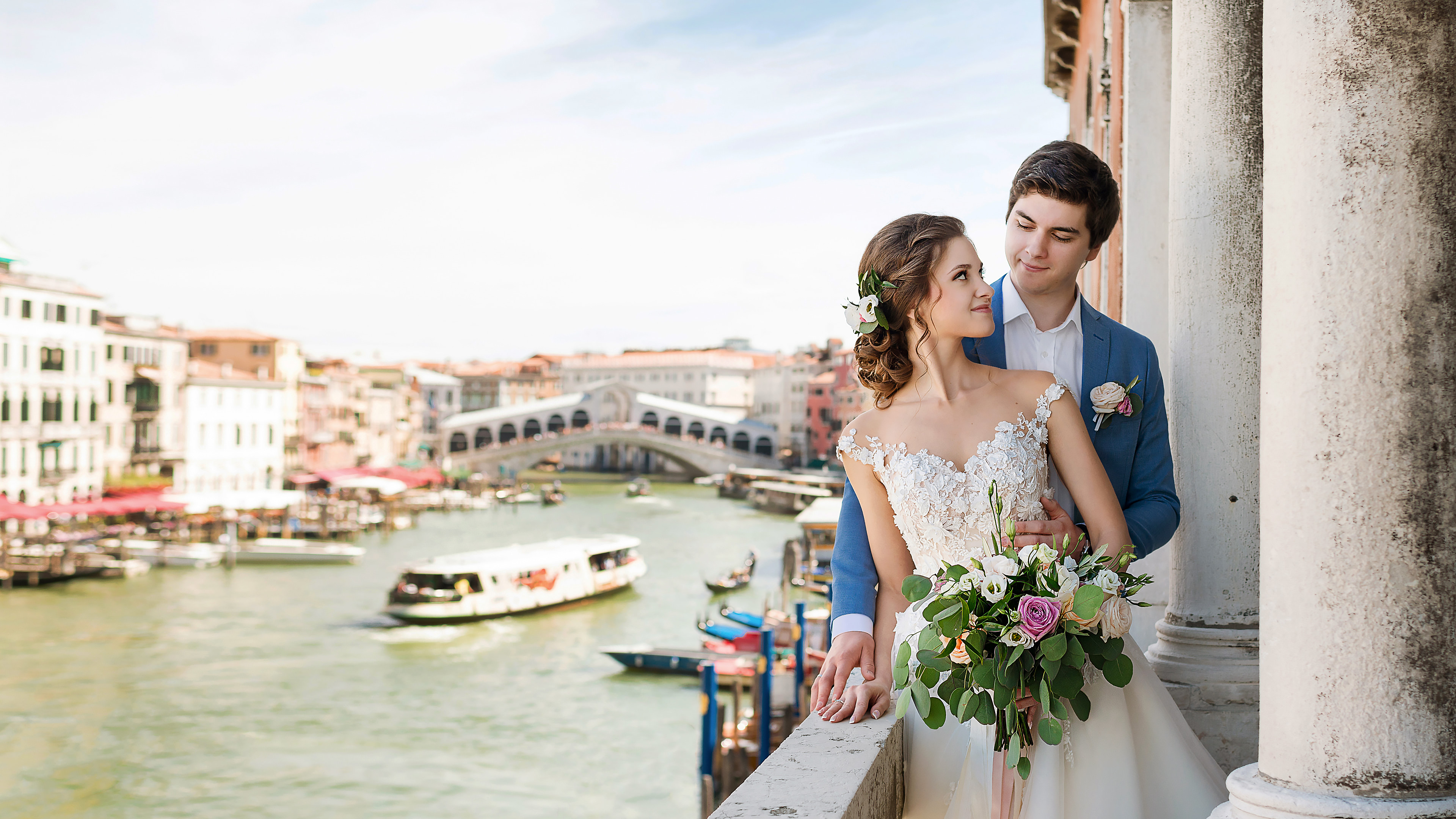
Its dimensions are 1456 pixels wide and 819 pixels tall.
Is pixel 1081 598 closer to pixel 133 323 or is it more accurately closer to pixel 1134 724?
pixel 1134 724

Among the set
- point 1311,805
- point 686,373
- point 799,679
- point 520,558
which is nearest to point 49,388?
point 520,558

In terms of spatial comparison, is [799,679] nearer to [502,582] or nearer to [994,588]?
[994,588]

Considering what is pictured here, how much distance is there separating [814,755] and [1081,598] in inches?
16.2

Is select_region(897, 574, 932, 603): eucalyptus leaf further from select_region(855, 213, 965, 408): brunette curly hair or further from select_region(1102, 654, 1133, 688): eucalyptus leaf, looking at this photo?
select_region(855, 213, 965, 408): brunette curly hair

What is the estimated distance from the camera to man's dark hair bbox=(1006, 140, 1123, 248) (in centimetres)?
154

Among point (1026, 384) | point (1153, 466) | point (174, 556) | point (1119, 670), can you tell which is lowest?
point (174, 556)

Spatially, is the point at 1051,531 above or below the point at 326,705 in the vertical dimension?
above

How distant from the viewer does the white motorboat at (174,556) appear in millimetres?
22750

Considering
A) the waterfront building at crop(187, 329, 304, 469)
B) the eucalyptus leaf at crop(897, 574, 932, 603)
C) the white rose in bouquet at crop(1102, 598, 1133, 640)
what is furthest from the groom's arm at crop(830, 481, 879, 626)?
the waterfront building at crop(187, 329, 304, 469)

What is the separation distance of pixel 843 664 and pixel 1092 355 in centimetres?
55

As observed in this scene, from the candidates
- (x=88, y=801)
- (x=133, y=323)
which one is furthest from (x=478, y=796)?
(x=133, y=323)

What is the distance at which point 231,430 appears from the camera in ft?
109

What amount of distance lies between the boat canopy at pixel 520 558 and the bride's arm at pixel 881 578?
17207 millimetres

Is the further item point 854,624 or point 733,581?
point 733,581
